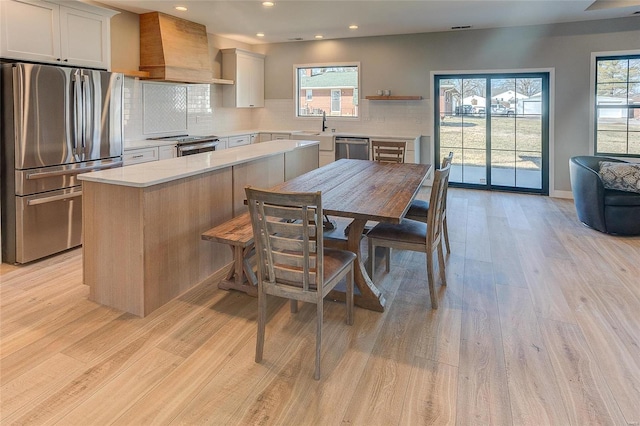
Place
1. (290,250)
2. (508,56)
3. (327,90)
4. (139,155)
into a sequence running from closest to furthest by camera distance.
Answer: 1. (290,250)
2. (139,155)
3. (508,56)
4. (327,90)

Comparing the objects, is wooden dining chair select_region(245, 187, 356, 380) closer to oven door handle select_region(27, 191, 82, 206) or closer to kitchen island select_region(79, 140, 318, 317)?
kitchen island select_region(79, 140, 318, 317)

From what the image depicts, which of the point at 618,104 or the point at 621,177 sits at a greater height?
the point at 618,104

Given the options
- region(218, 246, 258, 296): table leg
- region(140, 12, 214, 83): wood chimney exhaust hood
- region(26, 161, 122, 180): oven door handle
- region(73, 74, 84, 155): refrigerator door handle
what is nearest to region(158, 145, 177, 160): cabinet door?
region(26, 161, 122, 180): oven door handle

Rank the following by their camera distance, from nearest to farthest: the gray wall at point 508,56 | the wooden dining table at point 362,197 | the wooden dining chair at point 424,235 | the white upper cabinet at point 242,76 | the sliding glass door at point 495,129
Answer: the wooden dining table at point 362,197 → the wooden dining chair at point 424,235 → the gray wall at point 508,56 → the sliding glass door at point 495,129 → the white upper cabinet at point 242,76

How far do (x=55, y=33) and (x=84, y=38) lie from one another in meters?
0.30

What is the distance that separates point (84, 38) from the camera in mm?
4188

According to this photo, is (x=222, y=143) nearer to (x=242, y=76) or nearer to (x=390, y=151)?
(x=242, y=76)

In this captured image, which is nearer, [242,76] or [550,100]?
[550,100]

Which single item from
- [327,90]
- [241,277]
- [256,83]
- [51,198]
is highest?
[256,83]

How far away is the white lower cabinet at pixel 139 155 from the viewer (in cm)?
473

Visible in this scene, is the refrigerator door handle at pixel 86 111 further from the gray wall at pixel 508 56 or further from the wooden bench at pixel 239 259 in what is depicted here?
the gray wall at pixel 508 56

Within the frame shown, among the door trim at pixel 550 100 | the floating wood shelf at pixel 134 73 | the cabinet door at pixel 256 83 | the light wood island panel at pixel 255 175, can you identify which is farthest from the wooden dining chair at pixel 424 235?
the cabinet door at pixel 256 83

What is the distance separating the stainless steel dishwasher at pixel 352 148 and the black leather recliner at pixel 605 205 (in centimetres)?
327

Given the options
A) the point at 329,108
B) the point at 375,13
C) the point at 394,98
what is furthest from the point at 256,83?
the point at 375,13
